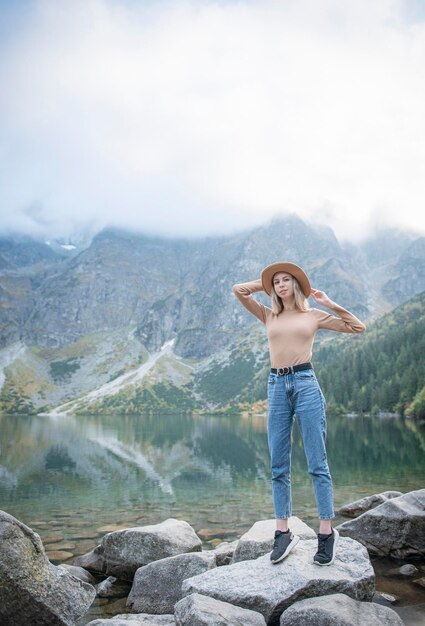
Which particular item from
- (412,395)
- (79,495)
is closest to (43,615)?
(79,495)

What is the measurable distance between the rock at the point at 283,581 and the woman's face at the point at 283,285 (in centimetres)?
431

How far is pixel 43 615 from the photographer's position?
6.91 metres

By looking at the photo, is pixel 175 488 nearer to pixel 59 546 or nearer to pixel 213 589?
pixel 59 546

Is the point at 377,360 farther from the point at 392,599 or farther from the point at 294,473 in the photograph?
the point at 392,599

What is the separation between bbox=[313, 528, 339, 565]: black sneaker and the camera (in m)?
7.02

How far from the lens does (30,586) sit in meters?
6.84

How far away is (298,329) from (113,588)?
7.49m

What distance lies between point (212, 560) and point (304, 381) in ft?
16.7

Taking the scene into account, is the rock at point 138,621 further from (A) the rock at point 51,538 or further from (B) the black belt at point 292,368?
(A) the rock at point 51,538

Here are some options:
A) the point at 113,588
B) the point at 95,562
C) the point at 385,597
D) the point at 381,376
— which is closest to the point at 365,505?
the point at 385,597

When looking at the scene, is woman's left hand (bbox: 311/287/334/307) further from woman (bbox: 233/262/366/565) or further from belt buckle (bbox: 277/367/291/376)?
belt buckle (bbox: 277/367/291/376)

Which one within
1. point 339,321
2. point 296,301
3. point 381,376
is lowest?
point 381,376

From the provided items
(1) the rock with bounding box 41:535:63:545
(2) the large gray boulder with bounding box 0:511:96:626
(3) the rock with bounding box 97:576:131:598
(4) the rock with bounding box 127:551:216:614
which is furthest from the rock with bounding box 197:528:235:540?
(2) the large gray boulder with bounding box 0:511:96:626

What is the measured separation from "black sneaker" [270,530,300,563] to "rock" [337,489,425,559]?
4.91 meters
